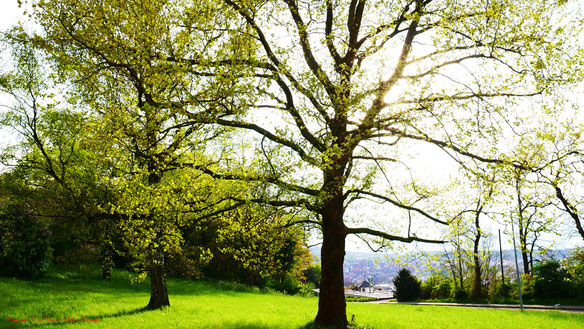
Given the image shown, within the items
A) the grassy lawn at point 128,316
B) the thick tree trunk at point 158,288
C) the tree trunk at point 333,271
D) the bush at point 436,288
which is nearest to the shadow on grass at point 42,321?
the grassy lawn at point 128,316

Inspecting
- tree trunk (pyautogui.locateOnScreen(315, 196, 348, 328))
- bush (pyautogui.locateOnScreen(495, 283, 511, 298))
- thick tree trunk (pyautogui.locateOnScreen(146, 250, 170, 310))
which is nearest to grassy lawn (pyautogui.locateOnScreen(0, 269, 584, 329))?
thick tree trunk (pyautogui.locateOnScreen(146, 250, 170, 310))

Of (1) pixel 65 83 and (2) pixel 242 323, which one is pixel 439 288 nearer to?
(2) pixel 242 323

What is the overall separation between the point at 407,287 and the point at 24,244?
35950mm

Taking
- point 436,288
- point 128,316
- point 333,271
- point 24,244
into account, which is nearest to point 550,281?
point 436,288

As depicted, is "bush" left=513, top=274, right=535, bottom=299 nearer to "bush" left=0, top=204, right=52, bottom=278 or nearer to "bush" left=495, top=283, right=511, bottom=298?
"bush" left=495, top=283, right=511, bottom=298

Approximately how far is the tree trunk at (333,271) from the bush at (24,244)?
58.4 ft

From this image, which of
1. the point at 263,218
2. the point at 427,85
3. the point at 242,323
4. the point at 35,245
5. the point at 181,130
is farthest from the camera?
the point at 35,245

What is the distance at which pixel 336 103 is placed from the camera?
930 cm

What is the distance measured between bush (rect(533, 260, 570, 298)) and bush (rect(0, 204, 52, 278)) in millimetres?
37124

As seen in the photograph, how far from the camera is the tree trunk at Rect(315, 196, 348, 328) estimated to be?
37.9ft

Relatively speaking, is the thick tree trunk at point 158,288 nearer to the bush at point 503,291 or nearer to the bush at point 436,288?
the bush at point 503,291

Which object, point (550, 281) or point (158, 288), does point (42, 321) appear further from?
point (550, 281)

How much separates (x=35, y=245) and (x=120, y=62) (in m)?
18.1

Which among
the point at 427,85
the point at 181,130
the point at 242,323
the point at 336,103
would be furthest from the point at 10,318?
the point at 427,85
